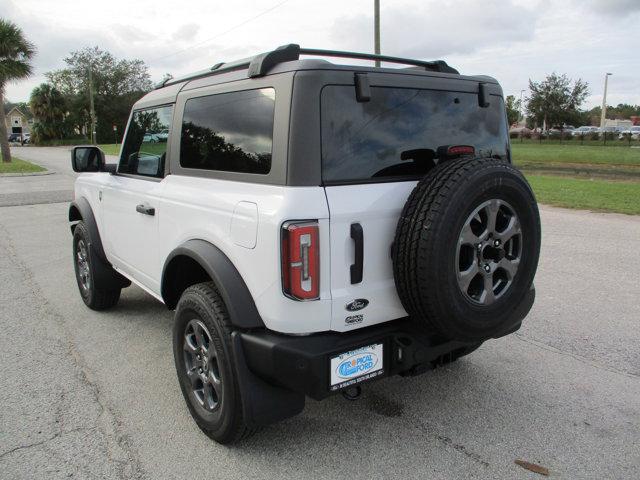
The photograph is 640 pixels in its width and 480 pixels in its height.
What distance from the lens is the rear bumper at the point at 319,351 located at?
2395 millimetres

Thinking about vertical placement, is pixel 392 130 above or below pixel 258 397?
above

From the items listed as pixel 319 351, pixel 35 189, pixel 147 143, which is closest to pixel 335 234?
pixel 319 351

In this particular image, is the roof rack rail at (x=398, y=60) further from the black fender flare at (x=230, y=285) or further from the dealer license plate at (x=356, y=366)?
the dealer license plate at (x=356, y=366)

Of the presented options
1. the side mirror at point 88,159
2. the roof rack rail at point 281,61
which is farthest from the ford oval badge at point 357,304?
the side mirror at point 88,159

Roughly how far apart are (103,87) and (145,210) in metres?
86.1

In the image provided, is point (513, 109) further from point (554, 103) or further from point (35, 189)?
point (35, 189)

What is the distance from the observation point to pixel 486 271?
2.61 m

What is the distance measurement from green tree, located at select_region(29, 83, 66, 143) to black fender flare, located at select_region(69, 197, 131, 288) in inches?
2950

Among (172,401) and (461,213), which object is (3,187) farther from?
(461,213)

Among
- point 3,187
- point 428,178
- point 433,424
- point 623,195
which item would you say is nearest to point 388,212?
point 428,178

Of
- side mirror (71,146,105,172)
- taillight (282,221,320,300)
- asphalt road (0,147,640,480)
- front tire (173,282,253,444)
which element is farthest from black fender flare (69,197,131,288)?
taillight (282,221,320,300)

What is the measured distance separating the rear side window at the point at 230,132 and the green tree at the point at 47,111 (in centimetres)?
7682

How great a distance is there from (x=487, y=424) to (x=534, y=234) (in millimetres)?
1122

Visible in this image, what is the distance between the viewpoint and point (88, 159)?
431 cm
